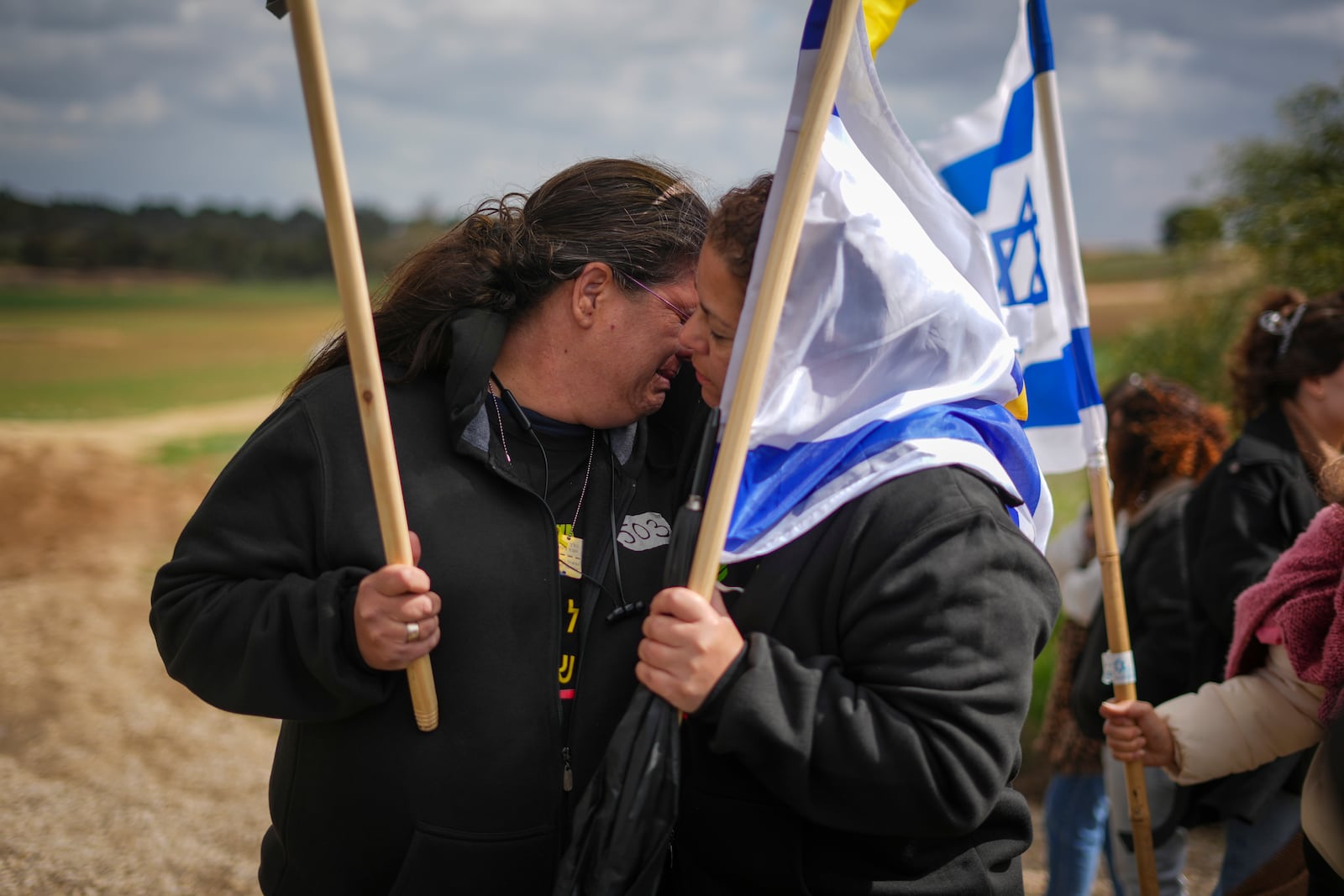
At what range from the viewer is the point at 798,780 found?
1436mm

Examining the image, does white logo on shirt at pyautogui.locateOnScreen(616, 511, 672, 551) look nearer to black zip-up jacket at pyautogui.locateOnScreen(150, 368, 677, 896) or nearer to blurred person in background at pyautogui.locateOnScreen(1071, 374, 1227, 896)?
black zip-up jacket at pyautogui.locateOnScreen(150, 368, 677, 896)

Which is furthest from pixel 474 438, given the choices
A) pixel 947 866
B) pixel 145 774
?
pixel 145 774

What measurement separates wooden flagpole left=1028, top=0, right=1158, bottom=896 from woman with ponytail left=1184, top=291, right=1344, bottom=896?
402 mm

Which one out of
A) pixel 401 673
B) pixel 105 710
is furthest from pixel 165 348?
pixel 401 673

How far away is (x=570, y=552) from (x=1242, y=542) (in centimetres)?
202

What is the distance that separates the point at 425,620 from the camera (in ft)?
5.59

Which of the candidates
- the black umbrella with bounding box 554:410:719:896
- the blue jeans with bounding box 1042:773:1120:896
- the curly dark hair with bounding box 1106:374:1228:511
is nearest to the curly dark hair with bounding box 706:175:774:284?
the black umbrella with bounding box 554:410:719:896

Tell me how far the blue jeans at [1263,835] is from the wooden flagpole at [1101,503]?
0.47 metres

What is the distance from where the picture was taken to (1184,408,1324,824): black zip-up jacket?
2.83 metres

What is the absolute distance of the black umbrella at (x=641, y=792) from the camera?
155cm

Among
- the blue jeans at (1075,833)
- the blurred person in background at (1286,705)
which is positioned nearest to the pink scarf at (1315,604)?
the blurred person in background at (1286,705)

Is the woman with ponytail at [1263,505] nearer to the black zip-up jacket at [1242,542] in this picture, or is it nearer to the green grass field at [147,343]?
the black zip-up jacket at [1242,542]

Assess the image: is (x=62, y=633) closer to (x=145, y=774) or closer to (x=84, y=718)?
(x=84, y=718)

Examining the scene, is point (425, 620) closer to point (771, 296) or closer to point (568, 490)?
point (568, 490)
